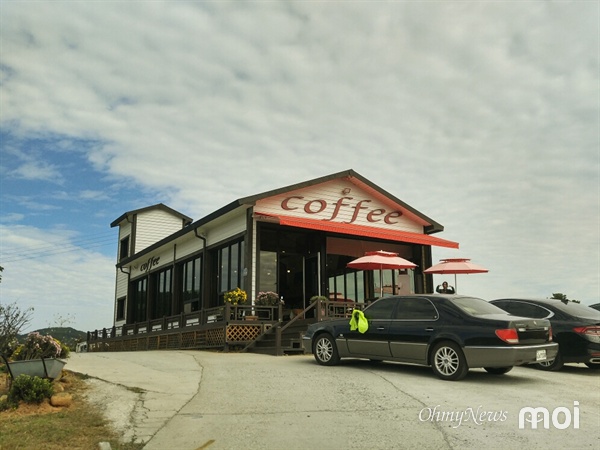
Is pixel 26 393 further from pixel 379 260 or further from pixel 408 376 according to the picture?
pixel 379 260

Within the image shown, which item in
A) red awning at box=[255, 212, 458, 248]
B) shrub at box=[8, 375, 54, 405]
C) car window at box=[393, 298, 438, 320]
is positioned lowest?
shrub at box=[8, 375, 54, 405]

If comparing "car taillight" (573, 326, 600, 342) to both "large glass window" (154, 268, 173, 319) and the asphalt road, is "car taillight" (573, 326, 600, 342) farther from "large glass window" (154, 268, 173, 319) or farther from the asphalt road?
"large glass window" (154, 268, 173, 319)

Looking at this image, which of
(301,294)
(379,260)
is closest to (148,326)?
(301,294)

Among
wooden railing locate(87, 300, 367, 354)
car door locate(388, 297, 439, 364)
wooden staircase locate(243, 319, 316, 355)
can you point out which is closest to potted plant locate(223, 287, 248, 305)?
wooden railing locate(87, 300, 367, 354)

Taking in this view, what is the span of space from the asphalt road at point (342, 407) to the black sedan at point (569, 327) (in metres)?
0.46

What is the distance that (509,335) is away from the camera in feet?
31.8

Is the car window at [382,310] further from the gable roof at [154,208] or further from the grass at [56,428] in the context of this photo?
the gable roof at [154,208]

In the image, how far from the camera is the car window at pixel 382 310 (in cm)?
1150

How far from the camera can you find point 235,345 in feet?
57.1

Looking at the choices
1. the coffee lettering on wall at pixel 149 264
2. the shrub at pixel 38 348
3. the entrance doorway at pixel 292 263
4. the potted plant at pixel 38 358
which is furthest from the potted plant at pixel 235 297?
the coffee lettering on wall at pixel 149 264

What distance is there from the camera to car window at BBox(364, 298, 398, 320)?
11.5 meters

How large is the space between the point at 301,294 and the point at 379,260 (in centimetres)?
489

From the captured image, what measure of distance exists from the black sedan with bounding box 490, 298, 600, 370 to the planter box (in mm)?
9021

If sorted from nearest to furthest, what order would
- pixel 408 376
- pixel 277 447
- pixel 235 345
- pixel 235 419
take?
pixel 277 447 → pixel 235 419 → pixel 408 376 → pixel 235 345
